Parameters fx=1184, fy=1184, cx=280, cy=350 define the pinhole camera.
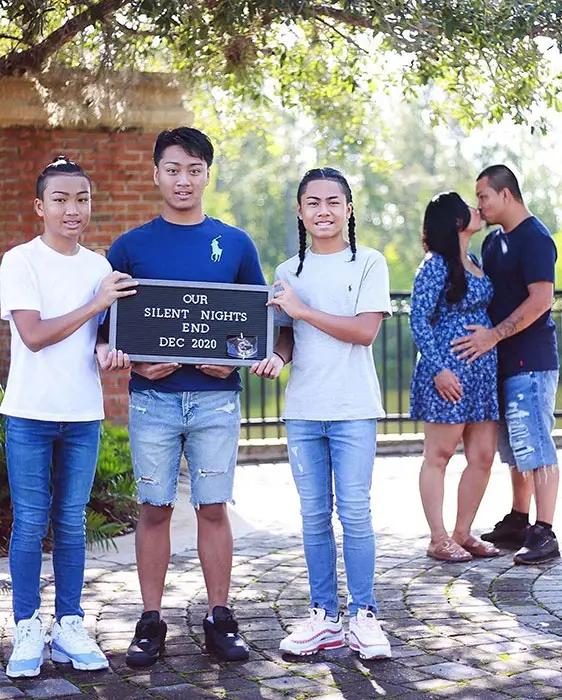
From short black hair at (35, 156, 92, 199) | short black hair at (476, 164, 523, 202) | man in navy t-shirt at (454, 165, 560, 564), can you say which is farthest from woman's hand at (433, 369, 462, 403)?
short black hair at (35, 156, 92, 199)

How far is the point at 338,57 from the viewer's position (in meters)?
9.13

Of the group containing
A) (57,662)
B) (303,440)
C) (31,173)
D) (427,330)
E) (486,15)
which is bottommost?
(57,662)

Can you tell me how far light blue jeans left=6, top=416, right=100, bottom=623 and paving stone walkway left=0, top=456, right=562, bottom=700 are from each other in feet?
1.02

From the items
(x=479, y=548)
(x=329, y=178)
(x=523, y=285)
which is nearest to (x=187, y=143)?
(x=329, y=178)

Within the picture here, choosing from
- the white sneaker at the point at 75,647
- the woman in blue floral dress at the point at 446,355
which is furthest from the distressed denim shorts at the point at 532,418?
the white sneaker at the point at 75,647

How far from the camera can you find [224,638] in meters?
4.63

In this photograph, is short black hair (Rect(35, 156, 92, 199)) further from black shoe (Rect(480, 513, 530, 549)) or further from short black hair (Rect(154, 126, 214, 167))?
black shoe (Rect(480, 513, 530, 549))

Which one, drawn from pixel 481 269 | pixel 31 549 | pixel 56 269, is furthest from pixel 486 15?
pixel 31 549

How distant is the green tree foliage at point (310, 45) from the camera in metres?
6.63

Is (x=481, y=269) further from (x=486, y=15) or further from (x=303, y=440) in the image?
(x=303, y=440)

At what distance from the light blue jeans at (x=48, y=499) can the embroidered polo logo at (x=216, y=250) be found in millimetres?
789

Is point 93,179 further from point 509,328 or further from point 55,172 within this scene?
point 55,172

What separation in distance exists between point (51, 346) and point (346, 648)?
1677 millimetres

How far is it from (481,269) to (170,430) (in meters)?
2.56
